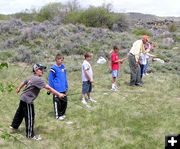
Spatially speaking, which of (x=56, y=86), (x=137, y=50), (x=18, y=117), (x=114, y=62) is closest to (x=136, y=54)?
(x=137, y=50)

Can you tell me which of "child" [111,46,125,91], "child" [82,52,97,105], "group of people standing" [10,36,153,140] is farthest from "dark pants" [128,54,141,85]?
"child" [82,52,97,105]

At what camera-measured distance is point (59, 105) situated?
31.1ft

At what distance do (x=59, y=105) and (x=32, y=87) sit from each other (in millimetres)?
1536

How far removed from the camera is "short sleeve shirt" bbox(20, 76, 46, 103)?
7953 mm

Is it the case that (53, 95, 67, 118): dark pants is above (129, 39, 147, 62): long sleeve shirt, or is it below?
below

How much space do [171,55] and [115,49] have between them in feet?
26.2

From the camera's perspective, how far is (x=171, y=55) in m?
19.3

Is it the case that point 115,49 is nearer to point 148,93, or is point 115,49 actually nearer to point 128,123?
point 148,93

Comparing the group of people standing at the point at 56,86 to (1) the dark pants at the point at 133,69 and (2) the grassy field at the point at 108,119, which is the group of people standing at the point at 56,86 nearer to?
(1) the dark pants at the point at 133,69

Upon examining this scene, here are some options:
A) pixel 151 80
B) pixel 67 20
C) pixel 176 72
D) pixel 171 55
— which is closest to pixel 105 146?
pixel 151 80

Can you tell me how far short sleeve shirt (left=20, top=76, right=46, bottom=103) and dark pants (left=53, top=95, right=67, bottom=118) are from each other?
4.18 feet

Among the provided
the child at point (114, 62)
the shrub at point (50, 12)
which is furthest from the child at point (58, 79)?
the shrub at point (50, 12)

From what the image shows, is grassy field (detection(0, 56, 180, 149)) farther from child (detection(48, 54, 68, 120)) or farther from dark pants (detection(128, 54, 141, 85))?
child (detection(48, 54, 68, 120))

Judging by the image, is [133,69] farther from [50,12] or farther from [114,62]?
[50,12]
